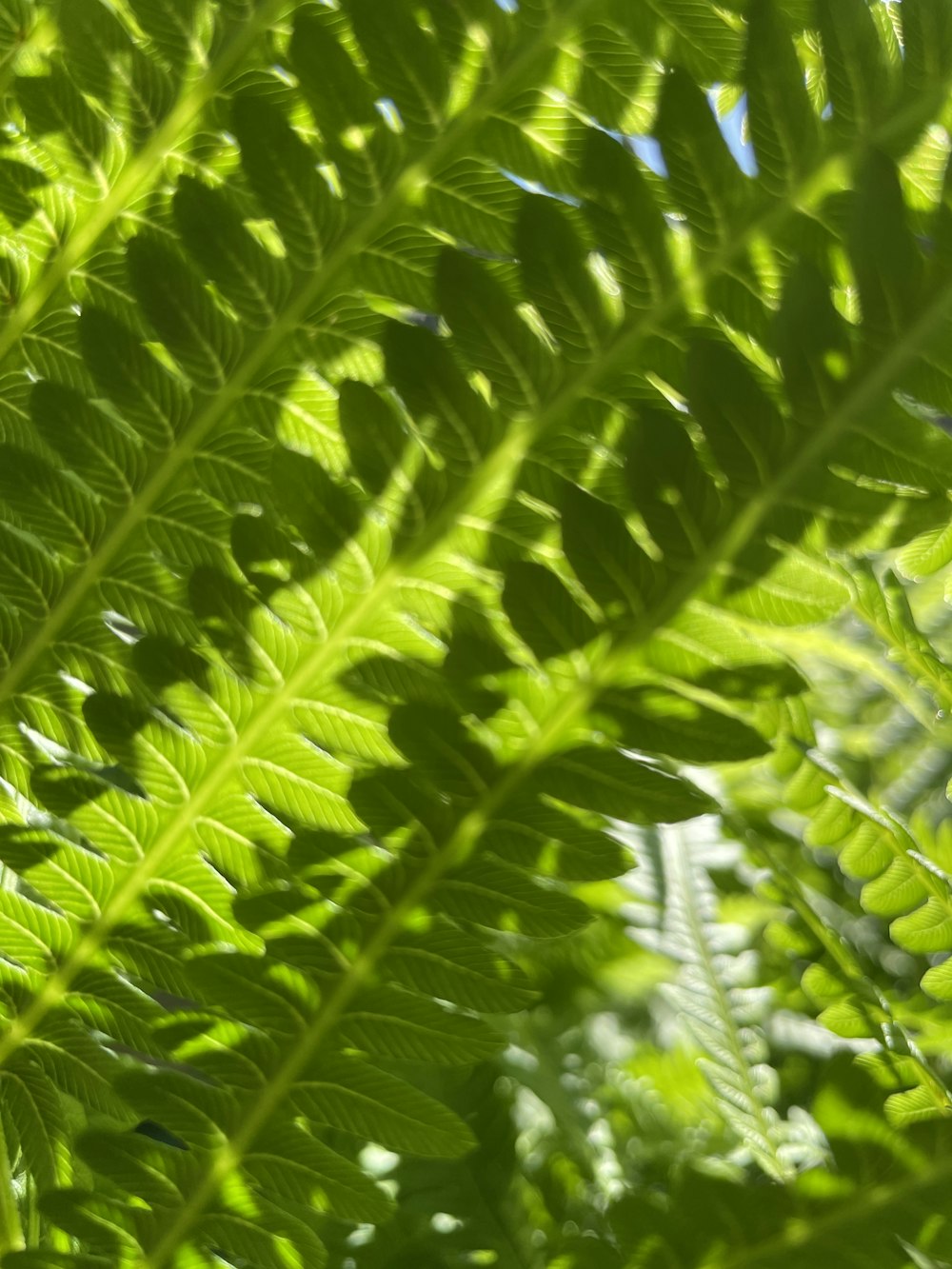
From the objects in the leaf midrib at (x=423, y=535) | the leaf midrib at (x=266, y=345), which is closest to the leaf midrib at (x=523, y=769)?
the leaf midrib at (x=423, y=535)

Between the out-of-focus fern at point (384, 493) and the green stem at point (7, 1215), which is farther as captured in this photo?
the green stem at point (7, 1215)

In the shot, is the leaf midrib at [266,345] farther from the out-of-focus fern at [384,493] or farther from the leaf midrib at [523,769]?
the leaf midrib at [523,769]

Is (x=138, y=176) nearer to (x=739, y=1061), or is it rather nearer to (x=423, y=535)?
(x=423, y=535)

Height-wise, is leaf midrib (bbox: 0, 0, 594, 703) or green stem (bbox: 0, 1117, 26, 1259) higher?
leaf midrib (bbox: 0, 0, 594, 703)

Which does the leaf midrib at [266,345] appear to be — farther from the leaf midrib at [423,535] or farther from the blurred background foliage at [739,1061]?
the blurred background foliage at [739,1061]

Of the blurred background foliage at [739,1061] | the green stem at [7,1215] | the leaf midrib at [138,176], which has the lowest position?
the green stem at [7,1215]

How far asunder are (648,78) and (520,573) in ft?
0.67

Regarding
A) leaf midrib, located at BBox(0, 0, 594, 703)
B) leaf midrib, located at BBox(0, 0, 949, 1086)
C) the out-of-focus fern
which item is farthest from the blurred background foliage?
leaf midrib, located at BBox(0, 0, 594, 703)

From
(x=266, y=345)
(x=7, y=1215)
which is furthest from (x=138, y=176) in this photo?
(x=7, y=1215)

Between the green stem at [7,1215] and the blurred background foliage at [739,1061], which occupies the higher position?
the blurred background foliage at [739,1061]

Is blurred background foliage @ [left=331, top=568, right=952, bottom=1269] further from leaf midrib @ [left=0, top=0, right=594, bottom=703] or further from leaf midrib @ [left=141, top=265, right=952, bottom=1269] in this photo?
leaf midrib @ [left=0, top=0, right=594, bottom=703]

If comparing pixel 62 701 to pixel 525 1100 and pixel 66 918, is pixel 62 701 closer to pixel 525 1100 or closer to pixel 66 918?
pixel 66 918

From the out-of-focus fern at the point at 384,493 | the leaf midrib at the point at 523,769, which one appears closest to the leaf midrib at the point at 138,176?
the out-of-focus fern at the point at 384,493

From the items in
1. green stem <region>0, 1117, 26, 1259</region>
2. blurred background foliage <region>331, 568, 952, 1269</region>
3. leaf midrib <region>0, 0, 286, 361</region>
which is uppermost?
leaf midrib <region>0, 0, 286, 361</region>
